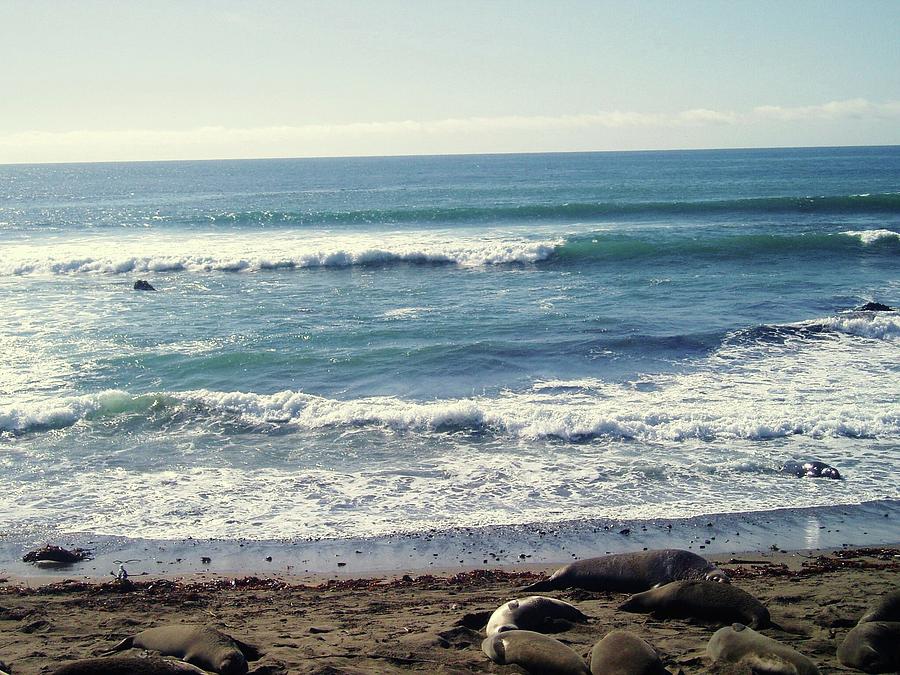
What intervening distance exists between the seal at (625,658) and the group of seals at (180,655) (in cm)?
277

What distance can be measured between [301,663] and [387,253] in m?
27.8

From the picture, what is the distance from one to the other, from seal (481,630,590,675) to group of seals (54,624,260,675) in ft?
6.61

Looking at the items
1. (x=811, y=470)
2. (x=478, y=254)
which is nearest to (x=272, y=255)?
(x=478, y=254)

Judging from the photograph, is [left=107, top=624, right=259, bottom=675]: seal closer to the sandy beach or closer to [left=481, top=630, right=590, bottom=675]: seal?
the sandy beach

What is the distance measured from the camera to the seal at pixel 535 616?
6.85 metres

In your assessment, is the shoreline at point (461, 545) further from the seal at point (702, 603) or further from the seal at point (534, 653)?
the seal at point (534, 653)

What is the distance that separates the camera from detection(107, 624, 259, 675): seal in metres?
6.08

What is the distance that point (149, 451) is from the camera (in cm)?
1309

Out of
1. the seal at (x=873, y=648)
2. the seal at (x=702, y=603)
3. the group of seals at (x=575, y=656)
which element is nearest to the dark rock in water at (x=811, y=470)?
the seal at (x=702, y=603)

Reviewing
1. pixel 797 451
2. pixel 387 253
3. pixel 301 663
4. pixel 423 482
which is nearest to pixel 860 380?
pixel 797 451

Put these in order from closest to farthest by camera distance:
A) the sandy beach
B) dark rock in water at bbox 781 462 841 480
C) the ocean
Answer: the sandy beach, the ocean, dark rock in water at bbox 781 462 841 480

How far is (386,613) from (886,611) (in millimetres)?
4524

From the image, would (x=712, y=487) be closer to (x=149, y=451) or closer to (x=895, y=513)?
(x=895, y=513)

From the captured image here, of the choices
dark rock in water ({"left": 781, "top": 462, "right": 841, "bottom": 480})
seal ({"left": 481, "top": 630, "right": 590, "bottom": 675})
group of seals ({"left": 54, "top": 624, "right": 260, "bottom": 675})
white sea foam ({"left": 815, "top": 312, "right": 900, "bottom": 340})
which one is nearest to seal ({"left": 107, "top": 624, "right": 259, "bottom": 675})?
group of seals ({"left": 54, "top": 624, "right": 260, "bottom": 675})
